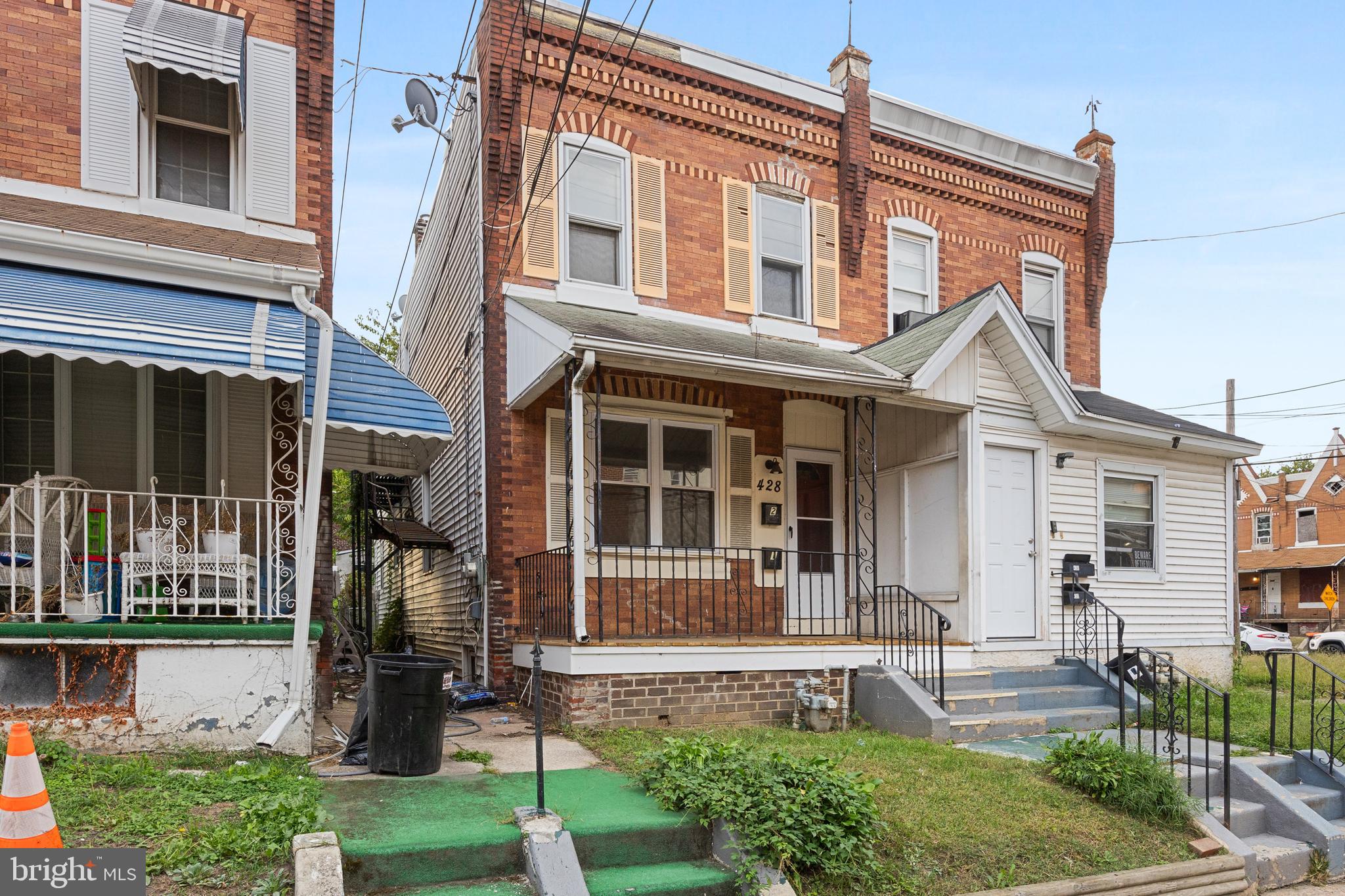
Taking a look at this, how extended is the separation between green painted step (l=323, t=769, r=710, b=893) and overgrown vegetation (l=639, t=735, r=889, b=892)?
200 mm

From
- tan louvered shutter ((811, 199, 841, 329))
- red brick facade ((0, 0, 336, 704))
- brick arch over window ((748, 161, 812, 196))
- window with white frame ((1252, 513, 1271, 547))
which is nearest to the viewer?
red brick facade ((0, 0, 336, 704))

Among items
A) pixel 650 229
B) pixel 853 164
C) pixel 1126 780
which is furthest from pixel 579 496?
pixel 853 164

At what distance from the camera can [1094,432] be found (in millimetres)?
11812

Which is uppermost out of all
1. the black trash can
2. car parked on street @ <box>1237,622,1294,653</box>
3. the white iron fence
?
the white iron fence

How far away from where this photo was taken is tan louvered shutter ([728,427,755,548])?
11461mm

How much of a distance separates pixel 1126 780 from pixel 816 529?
18.7 feet

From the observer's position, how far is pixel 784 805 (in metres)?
5.61

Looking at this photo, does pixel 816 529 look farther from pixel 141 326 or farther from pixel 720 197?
pixel 141 326

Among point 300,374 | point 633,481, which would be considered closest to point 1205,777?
point 633,481

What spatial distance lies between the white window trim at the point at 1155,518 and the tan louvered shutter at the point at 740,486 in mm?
4495

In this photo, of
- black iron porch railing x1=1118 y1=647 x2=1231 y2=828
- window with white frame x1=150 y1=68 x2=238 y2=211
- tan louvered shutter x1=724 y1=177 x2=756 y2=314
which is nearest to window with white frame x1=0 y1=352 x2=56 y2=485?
window with white frame x1=150 y1=68 x2=238 y2=211

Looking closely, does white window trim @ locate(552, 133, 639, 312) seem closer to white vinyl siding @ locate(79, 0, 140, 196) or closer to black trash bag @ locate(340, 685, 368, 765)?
white vinyl siding @ locate(79, 0, 140, 196)

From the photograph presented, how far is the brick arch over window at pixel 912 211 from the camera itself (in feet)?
44.5

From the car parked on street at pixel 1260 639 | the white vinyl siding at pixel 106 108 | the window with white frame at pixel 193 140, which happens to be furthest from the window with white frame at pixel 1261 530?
the white vinyl siding at pixel 106 108
